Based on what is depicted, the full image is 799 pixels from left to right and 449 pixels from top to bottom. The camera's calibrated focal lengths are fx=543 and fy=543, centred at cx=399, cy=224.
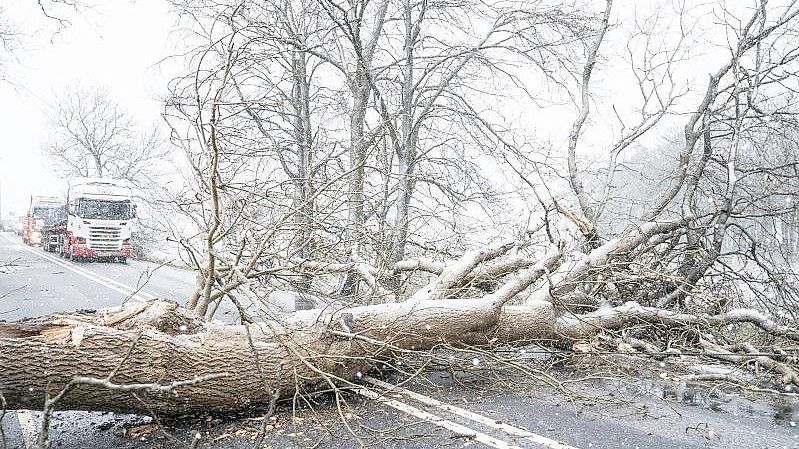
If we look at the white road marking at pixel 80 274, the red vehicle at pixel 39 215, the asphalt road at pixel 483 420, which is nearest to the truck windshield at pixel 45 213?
the red vehicle at pixel 39 215

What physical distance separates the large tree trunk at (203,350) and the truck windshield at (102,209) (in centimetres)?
1588

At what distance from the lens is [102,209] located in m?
18.0

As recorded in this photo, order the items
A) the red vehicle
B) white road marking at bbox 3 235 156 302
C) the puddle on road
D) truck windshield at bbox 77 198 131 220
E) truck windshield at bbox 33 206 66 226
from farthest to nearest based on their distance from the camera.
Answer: truck windshield at bbox 33 206 66 226, the red vehicle, truck windshield at bbox 77 198 131 220, white road marking at bbox 3 235 156 302, the puddle on road

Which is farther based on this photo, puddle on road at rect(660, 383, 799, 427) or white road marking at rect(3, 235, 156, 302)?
white road marking at rect(3, 235, 156, 302)

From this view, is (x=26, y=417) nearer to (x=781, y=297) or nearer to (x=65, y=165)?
(x=781, y=297)

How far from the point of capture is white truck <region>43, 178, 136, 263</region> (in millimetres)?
17938

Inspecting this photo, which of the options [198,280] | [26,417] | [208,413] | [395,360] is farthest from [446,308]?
[26,417]

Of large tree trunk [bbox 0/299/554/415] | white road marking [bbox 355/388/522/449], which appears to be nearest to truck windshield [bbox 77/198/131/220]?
large tree trunk [bbox 0/299/554/415]

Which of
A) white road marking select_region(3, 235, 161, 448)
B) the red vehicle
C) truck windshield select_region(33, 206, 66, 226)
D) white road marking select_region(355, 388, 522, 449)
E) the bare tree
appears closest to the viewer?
white road marking select_region(355, 388, 522, 449)

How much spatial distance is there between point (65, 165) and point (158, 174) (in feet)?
30.6

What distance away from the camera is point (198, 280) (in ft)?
17.5

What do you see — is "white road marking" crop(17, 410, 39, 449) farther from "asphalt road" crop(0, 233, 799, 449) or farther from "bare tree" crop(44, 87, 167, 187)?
"bare tree" crop(44, 87, 167, 187)

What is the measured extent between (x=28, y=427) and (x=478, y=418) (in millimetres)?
3154

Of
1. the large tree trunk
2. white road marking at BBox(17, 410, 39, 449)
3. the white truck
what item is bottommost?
white road marking at BBox(17, 410, 39, 449)
